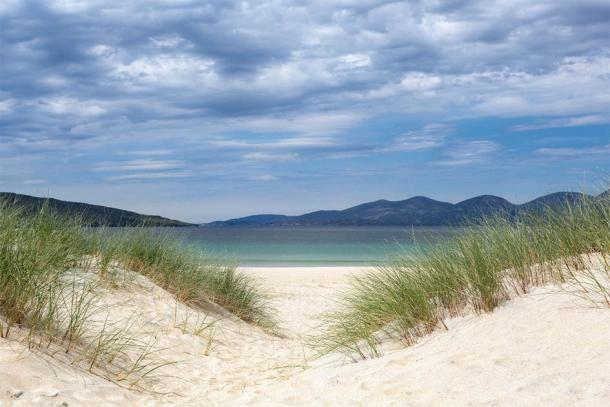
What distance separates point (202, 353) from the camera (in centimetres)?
641

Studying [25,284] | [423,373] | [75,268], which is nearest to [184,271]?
[75,268]

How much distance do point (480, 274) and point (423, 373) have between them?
1.34m

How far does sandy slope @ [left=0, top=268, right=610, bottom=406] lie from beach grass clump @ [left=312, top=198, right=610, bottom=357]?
0.69 feet

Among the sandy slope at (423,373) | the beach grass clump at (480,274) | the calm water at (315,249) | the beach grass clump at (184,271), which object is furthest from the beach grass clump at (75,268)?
the beach grass clump at (480,274)

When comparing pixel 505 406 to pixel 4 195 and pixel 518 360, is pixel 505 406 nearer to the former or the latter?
pixel 518 360

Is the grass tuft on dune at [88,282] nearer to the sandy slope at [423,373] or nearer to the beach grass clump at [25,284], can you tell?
the beach grass clump at [25,284]

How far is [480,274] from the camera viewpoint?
5.19 metres

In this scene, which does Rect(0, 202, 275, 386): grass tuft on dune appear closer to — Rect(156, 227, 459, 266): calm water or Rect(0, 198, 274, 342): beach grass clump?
Rect(0, 198, 274, 342): beach grass clump

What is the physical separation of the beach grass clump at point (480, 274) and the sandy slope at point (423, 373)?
21 cm

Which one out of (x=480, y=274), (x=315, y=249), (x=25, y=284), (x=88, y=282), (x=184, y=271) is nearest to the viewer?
(x=25, y=284)

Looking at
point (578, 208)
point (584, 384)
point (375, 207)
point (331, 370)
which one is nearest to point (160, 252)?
point (331, 370)

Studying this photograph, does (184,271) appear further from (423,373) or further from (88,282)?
(423,373)

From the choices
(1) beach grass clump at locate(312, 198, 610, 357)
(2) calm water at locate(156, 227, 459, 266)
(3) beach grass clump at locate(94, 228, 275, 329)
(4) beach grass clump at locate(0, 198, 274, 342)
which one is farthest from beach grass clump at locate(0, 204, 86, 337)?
(2) calm water at locate(156, 227, 459, 266)

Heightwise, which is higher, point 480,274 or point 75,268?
point 480,274
